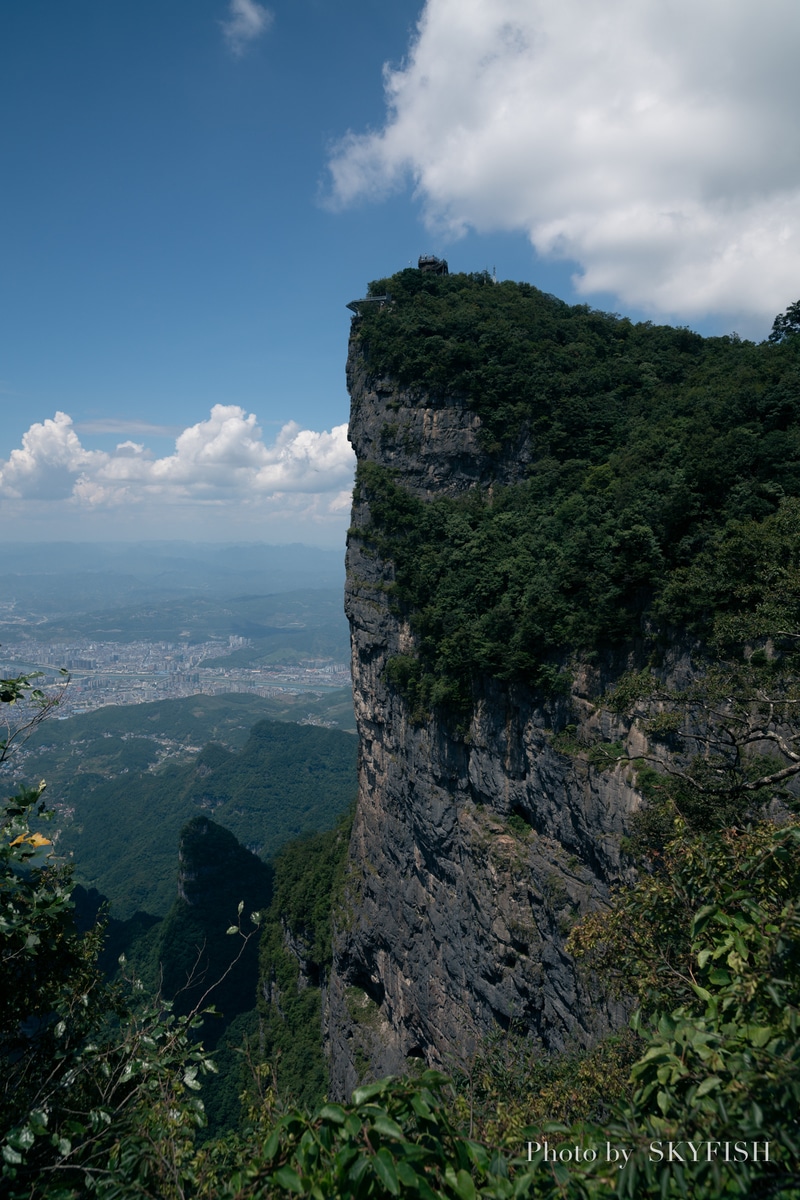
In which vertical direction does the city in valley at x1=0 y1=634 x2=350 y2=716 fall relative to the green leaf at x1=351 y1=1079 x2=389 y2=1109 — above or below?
below

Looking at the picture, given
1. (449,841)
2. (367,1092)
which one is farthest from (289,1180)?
(449,841)

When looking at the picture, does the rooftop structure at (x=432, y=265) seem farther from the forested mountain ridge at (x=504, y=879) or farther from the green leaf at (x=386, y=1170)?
the green leaf at (x=386, y=1170)

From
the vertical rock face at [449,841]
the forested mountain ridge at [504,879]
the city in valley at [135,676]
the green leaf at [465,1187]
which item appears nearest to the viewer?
the green leaf at [465,1187]

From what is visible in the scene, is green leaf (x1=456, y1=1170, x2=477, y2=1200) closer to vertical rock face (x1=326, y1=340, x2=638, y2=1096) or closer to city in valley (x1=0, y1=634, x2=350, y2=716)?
vertical rock face (x1=326, y1=340, x2=638, y2=1096)

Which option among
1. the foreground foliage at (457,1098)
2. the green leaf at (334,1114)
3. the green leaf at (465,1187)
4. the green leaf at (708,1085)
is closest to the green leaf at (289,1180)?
the foreground foliage at (457,1098)

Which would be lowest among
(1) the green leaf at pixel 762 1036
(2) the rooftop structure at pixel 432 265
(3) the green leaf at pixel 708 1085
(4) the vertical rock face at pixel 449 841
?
(4) the vertical rock face at pixel 449 841

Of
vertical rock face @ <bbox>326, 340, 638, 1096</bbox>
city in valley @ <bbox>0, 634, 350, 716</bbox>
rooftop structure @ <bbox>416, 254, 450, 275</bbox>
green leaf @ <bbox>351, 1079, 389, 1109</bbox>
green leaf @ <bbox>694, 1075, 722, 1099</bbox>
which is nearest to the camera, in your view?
green leaf @ <bbox>694, 1075, 722, 1099</bbox>

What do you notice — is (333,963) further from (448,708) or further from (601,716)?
(601,716)

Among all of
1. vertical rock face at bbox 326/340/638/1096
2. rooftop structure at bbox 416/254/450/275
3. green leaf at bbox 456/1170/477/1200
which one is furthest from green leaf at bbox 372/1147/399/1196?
rooftop structure at bbox 416/254/450/275

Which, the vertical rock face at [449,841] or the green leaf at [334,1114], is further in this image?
the vertical rock face at [449,841]
